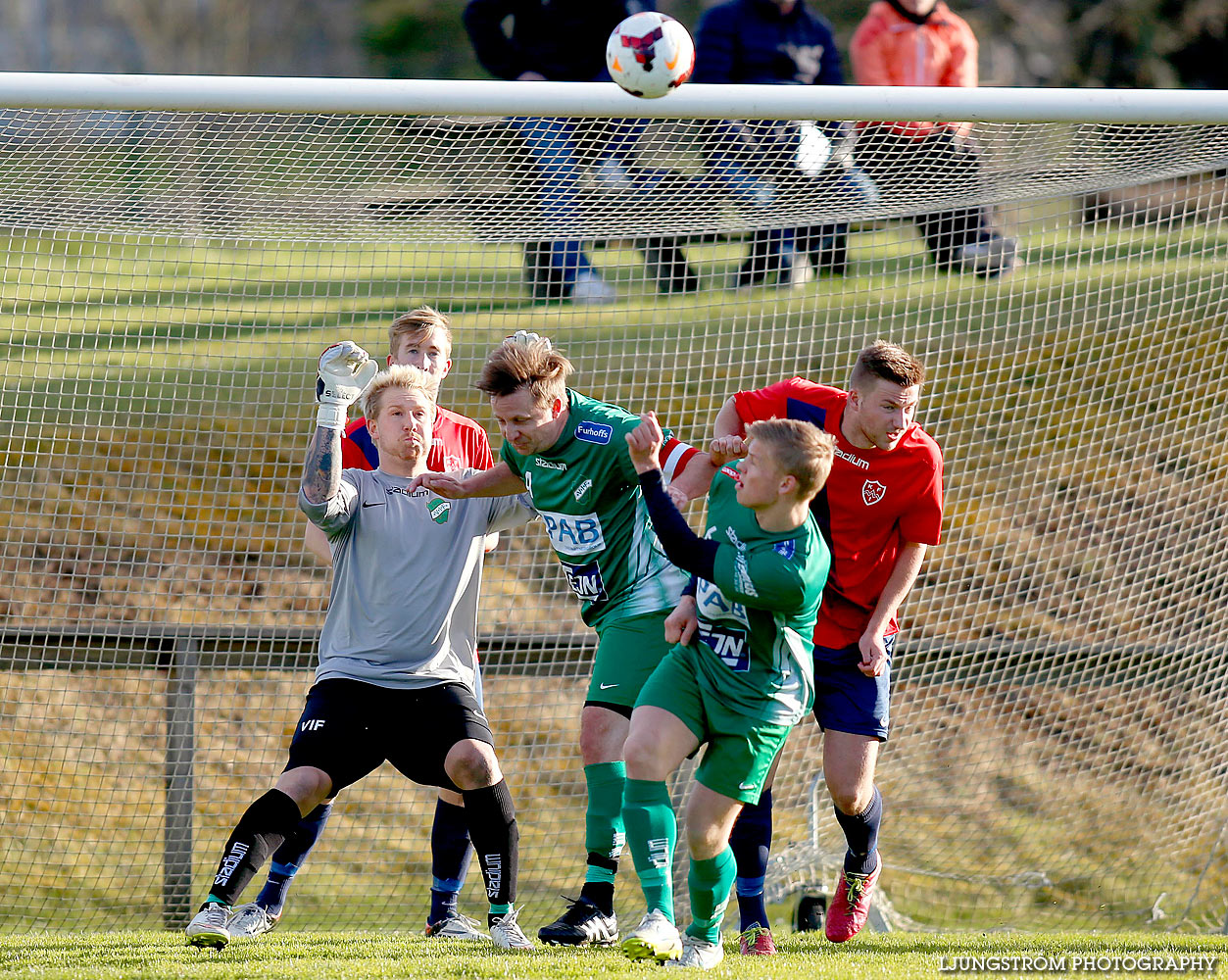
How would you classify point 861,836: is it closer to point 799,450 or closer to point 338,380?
point 799,450

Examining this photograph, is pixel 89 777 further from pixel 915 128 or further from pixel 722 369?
pixel 915 128

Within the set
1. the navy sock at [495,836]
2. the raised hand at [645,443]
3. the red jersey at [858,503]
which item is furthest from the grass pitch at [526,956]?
the raised hand at [645,443]

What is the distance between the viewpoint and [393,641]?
3.70m

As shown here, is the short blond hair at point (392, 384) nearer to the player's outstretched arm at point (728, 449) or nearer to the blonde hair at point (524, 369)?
the blonde hair at point (524, 369)

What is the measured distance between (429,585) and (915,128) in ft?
7.77

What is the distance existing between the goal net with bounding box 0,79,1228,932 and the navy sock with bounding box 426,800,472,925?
125 cm

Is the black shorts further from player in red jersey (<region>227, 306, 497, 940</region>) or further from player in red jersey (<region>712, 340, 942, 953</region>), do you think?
player in red jersey (<region>712, 340, 942, 953</region>)

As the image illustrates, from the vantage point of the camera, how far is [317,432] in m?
3.53

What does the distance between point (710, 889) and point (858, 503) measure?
4.09ft

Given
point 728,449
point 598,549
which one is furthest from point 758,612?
point 598,549

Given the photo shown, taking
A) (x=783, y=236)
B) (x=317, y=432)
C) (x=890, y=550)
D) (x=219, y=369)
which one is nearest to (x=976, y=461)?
(x=783, y=236)

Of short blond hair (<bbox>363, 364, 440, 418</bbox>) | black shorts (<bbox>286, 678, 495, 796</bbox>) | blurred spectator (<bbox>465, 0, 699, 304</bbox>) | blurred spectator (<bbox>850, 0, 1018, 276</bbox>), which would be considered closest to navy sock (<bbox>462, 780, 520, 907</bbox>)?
black shorts (<bbox>286, 678, 495, 796</bbox>)

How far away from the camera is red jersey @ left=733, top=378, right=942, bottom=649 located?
3.78 meters

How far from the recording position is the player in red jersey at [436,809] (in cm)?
397
